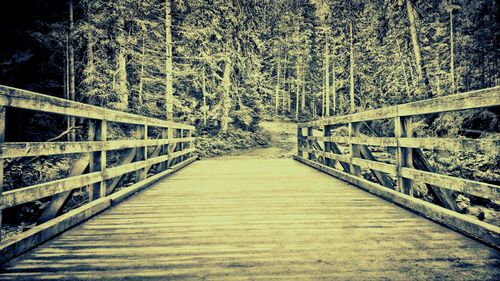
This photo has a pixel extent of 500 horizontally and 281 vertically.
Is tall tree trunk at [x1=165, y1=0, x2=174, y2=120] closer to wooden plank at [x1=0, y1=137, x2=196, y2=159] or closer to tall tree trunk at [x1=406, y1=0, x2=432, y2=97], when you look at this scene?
wooden plank at [x1=0, y1=137, x2=196, y2=159]

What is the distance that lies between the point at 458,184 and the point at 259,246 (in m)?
2.16

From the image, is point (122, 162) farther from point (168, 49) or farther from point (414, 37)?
point (414, 37)

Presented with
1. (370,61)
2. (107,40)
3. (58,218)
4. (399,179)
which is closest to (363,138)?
(399,179)

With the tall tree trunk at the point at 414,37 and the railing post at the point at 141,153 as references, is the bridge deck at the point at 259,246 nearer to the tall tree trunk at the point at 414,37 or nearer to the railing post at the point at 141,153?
Answer: the railing post at the point at 141,153

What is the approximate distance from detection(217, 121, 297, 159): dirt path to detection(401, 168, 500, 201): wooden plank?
49.0 ft

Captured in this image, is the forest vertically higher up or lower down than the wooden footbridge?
higher up

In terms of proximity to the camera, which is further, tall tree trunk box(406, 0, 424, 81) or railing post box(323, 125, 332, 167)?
tall tree trunk box(406, 0, 424, 81)

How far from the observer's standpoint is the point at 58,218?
10.9 feet

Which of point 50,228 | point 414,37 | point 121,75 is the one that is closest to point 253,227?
point 50,228

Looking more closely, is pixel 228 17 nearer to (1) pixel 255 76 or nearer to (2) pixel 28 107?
(1) pixel 255 76

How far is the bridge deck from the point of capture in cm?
234

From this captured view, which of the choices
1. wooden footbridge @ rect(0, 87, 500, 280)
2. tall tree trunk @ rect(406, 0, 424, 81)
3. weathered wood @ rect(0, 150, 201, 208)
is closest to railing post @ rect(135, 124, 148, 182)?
wooden footbridge @ rect(0, 87, 500, 280)

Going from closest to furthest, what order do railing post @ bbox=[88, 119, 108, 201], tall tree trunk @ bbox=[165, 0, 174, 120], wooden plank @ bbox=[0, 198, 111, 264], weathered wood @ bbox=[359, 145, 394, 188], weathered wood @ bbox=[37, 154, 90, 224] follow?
wooden plank @ bbox=[0, 198, 111, 264], weathered wood @ bbox=[37, 154, 90, 224], railing post @ bbox=[88, 119, 108, 201], weathered wood @ bbox=[359, 145, 394, 188], tall tree trunk @ bbox=[165, 0, 174, 120]

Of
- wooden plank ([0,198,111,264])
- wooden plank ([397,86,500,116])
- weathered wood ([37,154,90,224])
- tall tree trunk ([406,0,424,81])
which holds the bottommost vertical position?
wooden plank ([0,198,111,264])
